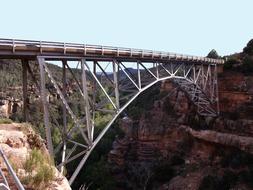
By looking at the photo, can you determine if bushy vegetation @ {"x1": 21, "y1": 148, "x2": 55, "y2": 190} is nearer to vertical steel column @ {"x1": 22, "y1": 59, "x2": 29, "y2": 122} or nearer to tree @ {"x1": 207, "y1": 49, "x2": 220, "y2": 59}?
vertical steel column @ {"x1": 22, "y1": 59, "x2": 29, "y2": 122}

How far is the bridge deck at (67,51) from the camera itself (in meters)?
13.4

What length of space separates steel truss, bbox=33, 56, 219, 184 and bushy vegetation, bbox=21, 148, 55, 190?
5.16 m

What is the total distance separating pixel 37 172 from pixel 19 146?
6.07 feet

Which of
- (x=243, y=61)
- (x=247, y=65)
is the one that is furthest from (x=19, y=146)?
(x=243, y=61)

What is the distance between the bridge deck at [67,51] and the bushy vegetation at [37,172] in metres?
6.04

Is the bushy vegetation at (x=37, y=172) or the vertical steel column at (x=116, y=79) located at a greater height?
the vertical steel column at (x=116, y=79)

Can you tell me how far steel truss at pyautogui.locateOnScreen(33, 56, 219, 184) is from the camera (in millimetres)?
14469

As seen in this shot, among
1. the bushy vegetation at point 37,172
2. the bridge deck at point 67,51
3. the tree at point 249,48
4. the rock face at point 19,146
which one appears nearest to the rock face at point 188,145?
the tree at point 249,48

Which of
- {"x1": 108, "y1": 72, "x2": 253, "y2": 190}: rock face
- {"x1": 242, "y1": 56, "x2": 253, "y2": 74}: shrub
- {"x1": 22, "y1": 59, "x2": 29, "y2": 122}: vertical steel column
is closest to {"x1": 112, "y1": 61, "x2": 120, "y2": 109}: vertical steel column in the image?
{"x1": 22, "y1": 59, "x2": 29, "y2": 122}: vertical steel column

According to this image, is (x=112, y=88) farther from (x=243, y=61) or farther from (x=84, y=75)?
(x=84, y=75)

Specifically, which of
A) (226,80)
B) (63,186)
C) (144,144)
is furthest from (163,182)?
(63,186)

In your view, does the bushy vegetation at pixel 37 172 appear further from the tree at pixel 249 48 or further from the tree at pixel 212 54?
the tree at pixel 212 54

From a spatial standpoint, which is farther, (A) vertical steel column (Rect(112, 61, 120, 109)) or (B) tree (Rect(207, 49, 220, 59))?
(B) tree (Rect(207, 49, 220, 59))

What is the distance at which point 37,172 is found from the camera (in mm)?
7688
